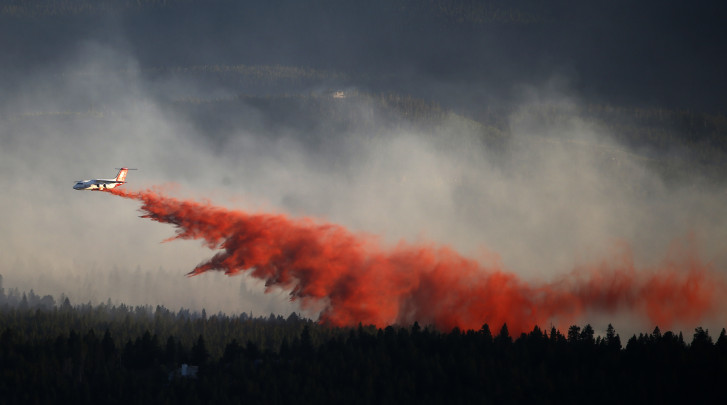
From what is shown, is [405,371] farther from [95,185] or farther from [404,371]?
[95,185]

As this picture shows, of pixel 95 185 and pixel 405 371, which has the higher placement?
pixel 95 185

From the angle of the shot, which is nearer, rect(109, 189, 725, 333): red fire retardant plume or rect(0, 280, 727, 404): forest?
rect(109, 189, 725, 333): red fire retardant plume

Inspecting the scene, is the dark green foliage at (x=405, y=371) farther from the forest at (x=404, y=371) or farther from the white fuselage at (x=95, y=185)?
the white fuselage at (x=95, y=185)

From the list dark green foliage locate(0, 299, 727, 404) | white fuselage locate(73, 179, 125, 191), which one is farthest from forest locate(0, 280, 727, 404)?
white fuselage locate(73, 179, 125, 191)

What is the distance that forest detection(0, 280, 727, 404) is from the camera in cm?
14175

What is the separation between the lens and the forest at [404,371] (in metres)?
142

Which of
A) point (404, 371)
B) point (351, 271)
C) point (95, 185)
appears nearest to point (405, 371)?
point (404, 371)

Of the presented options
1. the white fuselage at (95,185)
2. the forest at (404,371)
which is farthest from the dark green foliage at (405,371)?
the white fuselage at (95,185)

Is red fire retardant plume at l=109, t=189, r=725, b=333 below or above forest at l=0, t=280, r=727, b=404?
above

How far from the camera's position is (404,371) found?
147500mm

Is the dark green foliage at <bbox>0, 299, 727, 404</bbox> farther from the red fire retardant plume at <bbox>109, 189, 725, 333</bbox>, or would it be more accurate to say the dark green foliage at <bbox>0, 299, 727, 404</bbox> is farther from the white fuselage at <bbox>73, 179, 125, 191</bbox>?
the white fuselage at <bbox>73, 179, 125, 191</bbox>

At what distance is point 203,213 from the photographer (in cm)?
12088

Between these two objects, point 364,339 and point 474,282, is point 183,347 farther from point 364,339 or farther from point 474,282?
point 474,282

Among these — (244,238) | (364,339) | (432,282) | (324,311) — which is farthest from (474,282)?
(244,238)
